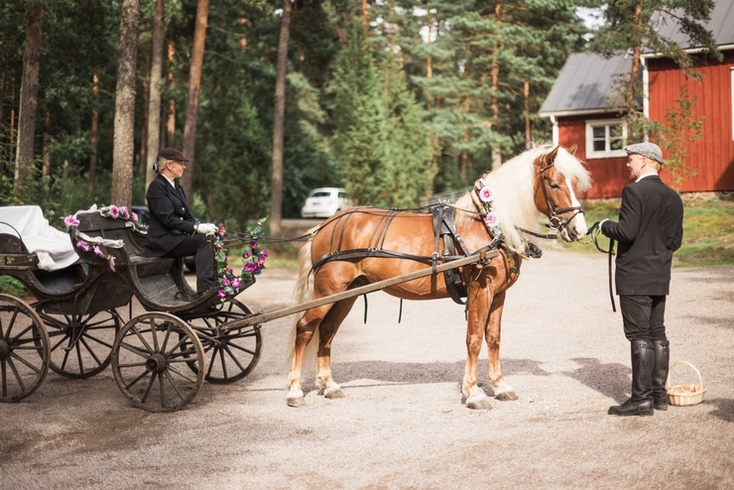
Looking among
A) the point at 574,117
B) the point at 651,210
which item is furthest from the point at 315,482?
the point at 574,117

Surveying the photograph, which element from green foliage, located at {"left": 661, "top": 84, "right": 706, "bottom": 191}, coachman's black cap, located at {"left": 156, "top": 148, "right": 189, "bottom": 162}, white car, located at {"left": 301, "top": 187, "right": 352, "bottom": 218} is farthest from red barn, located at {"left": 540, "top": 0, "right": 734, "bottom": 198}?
coachman's black cap, located at {"left": 156, "top": 148, "right": 189, "bottom": 162}

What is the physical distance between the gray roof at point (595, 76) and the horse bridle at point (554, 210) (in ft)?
71.7

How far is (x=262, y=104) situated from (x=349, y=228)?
3151cm

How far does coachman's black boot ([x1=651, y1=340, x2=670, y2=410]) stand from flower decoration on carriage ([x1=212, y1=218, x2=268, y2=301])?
3.74 meters

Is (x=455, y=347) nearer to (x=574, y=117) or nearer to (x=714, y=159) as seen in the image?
(x=714, y=159)

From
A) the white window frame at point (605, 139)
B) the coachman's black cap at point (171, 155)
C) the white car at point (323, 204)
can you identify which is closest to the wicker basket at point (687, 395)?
the coachman's black cap at point (171, 155)

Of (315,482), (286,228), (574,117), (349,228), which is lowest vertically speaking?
(315,482)

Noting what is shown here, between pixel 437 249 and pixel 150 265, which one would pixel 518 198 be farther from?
pixel 150 265

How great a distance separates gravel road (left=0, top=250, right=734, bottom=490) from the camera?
5254 mm

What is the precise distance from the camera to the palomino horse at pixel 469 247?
6.98 metres

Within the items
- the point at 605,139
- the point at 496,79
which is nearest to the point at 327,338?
the point at 605,139

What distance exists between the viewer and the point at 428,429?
6.41m

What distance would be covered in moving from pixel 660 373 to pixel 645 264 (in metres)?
0.99

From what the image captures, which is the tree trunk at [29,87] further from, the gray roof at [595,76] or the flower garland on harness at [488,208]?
the gray roof at [595,76]
